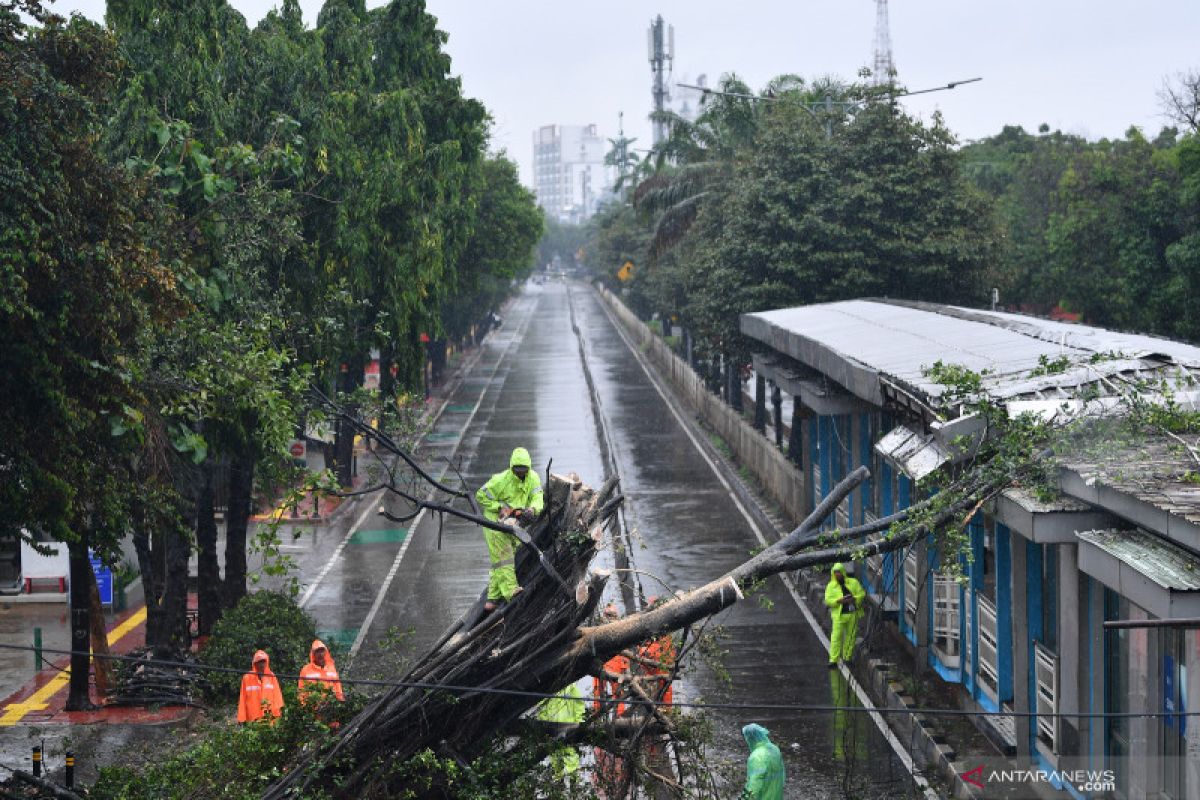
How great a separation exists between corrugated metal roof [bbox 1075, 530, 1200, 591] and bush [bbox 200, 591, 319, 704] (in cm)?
990

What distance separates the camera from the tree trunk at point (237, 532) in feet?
69.7

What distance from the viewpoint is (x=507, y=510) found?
10672mm

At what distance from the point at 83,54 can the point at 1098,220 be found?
111 feet

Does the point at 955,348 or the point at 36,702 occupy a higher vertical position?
the point at 955,348

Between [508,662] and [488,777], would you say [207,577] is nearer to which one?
[488,777]

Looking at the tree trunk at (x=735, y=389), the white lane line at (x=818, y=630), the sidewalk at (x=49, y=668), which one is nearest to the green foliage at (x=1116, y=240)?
the white lane line at (x=818, y=630)

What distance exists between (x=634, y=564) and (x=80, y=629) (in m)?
9.39

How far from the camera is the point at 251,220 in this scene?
59.1 ft

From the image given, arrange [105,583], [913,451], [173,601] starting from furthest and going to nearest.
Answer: [105,583]
[173,601]
[913,451]

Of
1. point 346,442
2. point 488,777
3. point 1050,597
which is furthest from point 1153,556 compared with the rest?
point 346,442

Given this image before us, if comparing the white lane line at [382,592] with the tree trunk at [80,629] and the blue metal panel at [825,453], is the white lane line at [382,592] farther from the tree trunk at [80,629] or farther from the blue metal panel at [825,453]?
the blue metal panel at [825,453]

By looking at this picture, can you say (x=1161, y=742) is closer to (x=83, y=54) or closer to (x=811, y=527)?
(x=811, y=527)

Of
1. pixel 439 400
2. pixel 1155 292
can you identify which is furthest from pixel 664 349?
pixel 1155 292

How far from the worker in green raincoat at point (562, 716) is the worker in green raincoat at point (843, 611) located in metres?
7.36
